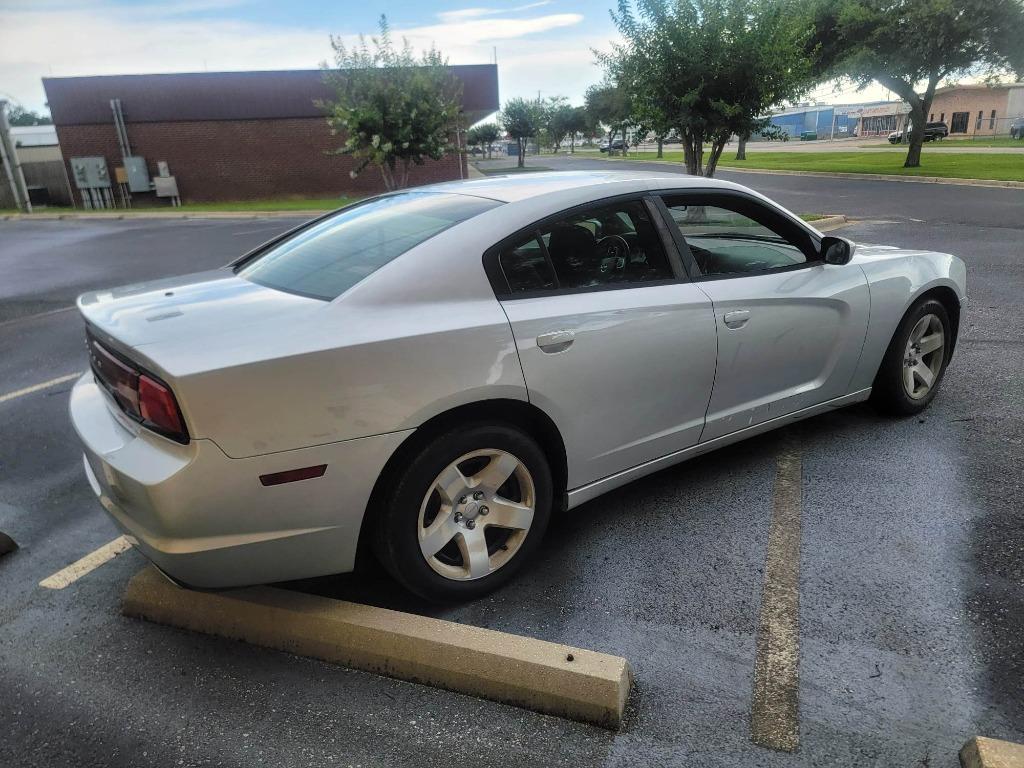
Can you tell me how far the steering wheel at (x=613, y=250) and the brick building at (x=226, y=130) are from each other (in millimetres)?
27013

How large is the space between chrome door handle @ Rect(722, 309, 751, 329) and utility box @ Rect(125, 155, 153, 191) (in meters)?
31.8

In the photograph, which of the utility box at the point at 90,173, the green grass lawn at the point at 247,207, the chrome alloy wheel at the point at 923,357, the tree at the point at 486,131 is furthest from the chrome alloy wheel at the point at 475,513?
the tree at the point at 486,131

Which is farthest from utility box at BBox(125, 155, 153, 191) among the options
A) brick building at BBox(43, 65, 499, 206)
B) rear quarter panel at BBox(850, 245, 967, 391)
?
rear quarter panel at BBox(850, 245, 967, 391)

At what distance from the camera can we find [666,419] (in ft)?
10.9

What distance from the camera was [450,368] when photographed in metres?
2.59

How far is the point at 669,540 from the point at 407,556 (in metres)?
1.28

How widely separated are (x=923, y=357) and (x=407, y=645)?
12.2 ft

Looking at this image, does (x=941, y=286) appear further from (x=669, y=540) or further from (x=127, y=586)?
(x=127, y=586)

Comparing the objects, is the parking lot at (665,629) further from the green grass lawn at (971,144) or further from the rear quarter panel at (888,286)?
the green grass lawn at (971,144)

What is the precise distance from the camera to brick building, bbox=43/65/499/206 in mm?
29219

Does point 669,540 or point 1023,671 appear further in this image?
point 669,540

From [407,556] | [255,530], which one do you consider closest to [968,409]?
[407,556]

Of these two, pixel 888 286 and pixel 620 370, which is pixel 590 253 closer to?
pixel 620 370

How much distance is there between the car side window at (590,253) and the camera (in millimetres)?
2949
